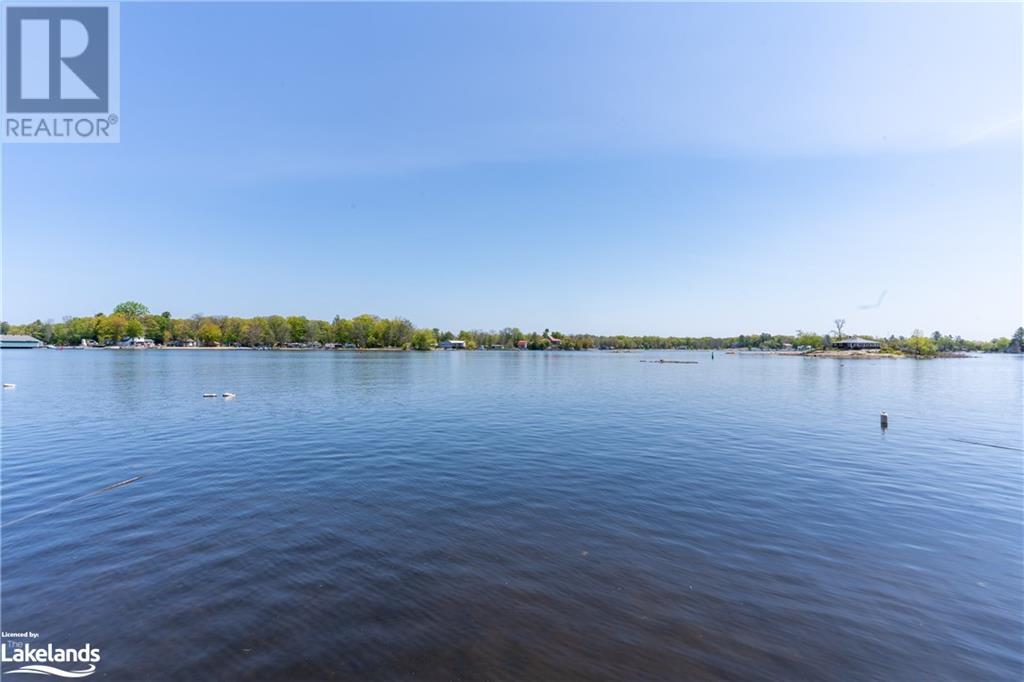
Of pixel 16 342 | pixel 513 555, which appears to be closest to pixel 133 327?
pixel 16 342

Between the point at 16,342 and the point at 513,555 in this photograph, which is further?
the point at 16,342

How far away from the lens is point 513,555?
9.88 meters

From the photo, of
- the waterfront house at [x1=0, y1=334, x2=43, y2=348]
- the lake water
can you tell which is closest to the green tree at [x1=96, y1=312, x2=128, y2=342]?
the waterfront house at [x1=0, y1=334, x2=43, y2=348]

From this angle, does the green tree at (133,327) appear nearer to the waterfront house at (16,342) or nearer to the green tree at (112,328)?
the green tree at (112,328)

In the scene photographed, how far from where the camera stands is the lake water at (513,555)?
6.68m

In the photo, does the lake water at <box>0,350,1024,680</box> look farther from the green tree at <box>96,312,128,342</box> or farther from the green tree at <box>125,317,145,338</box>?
the green tree at <box>96,312,128,342</box>

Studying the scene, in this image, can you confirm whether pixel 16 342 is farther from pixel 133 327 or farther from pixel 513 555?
pixel 513 555

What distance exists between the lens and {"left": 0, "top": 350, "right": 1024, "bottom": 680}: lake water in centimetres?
668

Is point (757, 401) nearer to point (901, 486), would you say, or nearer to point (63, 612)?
point (901, 486)

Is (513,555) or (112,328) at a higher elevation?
(112,328)

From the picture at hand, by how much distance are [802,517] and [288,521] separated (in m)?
15.6

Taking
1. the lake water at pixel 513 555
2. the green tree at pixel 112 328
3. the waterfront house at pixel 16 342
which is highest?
the green tree at pixel 112 328

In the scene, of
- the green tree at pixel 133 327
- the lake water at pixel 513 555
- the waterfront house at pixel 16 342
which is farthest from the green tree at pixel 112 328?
the lake water at pixel 513 555

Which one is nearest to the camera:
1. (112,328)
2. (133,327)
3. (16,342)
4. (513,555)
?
(513,555)
